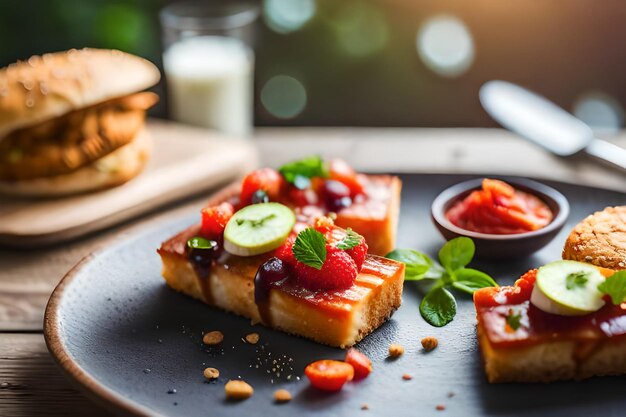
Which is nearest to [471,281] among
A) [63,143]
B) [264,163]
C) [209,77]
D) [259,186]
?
[259,186]

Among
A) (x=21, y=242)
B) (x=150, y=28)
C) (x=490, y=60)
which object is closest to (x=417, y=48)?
(x=490, y=60)

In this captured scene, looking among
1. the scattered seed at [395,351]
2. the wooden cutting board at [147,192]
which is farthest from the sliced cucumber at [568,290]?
the wooden cutting board at [147,192]

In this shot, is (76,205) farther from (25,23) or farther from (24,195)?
(25,23)

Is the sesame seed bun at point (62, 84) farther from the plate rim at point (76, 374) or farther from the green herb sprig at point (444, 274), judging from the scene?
the green herb sprig at point (444, 274)

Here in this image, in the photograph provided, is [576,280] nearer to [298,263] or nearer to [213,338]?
[298,263]

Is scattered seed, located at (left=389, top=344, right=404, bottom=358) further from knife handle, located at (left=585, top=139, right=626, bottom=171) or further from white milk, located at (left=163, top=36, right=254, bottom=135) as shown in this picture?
white milk, located at (left=163, top=36, right=254, bottom=135)
